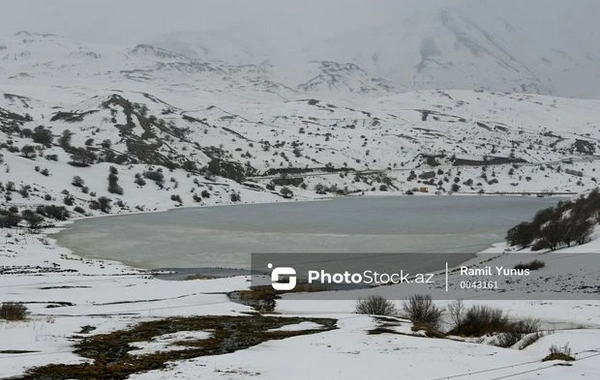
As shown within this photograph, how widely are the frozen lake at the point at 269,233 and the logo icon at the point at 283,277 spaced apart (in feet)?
12.9

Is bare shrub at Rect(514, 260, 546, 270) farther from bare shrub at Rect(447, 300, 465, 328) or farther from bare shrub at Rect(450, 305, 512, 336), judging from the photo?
bare shrub at Rect(450, 305, 512, 336)

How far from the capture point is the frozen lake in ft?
142

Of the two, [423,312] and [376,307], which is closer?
[423,312]

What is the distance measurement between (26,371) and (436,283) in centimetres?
2218

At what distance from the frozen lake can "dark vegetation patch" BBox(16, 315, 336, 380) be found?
19.1m

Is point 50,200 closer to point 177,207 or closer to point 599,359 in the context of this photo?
point 177,207

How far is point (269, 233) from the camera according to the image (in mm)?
53219

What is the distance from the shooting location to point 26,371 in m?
11.5

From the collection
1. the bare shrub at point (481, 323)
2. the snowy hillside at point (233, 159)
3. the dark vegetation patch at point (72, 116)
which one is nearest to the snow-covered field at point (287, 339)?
the bare shrub at point (481, 323)

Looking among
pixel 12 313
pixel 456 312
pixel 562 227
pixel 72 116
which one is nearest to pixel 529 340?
pixel 456 312

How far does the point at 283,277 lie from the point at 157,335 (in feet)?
54.1

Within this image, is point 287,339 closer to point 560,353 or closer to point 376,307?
point 560,353

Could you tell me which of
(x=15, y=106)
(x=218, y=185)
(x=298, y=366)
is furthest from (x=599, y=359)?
(x=15, y=106)

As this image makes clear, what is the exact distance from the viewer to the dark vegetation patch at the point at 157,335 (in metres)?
11.7
